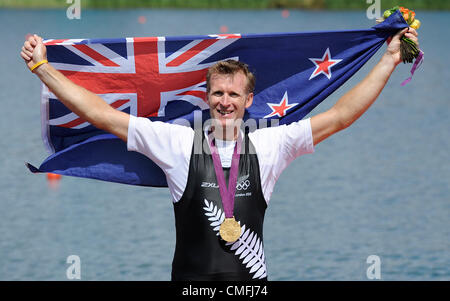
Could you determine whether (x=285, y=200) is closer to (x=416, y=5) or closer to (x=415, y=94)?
(x=415, y=94)

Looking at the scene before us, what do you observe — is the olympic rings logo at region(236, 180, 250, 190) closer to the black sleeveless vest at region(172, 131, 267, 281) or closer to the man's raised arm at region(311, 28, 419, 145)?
the black sleeveless vest at region(172, 131, 267, 281)

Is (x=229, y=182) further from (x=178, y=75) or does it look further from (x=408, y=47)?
(x=178, y=75)

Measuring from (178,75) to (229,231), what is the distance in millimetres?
1606

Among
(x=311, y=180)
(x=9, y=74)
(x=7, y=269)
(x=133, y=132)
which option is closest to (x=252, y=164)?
(x=133, y=132)

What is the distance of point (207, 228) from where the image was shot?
13.9ft

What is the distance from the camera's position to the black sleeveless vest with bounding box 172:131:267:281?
13.9 feet

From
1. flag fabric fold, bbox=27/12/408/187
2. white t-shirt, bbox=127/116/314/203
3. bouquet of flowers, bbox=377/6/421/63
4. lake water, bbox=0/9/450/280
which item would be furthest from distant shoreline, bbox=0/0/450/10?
white t-shirt, bbox=127/116/314/203

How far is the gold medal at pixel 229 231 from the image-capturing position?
4195mm

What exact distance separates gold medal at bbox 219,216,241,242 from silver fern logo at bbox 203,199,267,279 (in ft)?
0.12

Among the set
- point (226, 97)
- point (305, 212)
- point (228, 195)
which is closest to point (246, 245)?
point (228, 195)

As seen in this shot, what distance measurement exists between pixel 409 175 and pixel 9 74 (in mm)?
15343

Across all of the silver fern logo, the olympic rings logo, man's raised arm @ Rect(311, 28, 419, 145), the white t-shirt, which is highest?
man's raised arm @ Rect(311, 28, 419, 145)

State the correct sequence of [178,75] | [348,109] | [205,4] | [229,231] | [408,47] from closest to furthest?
[229,231] < [348,109] < [408,47] < [178,75] < [205,4]

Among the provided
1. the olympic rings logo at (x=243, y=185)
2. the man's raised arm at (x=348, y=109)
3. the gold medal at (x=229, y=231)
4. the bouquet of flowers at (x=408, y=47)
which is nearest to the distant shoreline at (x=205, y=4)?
the bouquet of flowers at (x=408, y=47)
